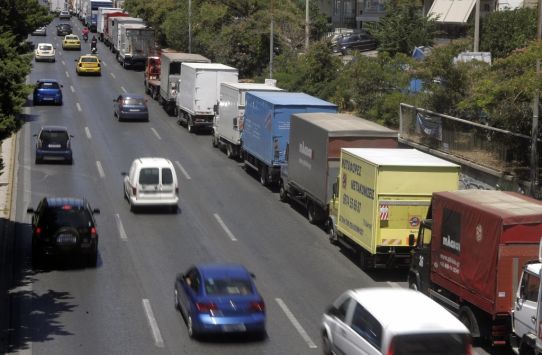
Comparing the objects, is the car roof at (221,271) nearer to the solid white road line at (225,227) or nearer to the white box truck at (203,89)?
the solid white road line at (225,227)

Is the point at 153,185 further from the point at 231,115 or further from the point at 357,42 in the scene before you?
the point at 357,42

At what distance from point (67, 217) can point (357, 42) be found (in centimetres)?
5537

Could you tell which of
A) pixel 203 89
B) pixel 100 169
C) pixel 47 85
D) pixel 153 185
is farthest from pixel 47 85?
pixel 153 185

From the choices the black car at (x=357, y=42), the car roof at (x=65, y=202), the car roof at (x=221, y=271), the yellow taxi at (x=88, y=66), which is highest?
the black car at (x=357, y=42)

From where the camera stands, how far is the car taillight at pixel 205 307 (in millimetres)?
19734

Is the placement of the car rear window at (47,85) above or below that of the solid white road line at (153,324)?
above

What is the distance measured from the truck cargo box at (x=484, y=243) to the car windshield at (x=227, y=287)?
4.62 metres

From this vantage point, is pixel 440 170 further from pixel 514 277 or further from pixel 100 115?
pixel 100 115

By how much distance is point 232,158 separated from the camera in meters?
45.0

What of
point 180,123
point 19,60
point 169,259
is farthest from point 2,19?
point 180,123

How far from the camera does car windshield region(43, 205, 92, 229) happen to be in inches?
1037

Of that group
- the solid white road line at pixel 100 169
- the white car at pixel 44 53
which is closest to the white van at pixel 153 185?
the solid white road line at pixel 100 169

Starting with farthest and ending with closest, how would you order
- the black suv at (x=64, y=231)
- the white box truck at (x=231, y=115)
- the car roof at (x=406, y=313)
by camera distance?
the white box truck at (x=231, y=115) < the black suv at (x=64, y=231) < the car roof at (x=406, y=313)

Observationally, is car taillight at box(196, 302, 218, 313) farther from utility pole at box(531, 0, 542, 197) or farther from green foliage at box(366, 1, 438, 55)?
green foliage at box(366, 1, 438, 55)
